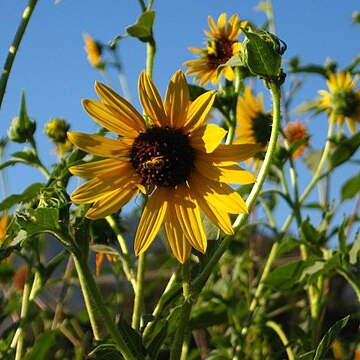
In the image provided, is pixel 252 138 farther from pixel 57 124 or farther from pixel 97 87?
pixel 97 87

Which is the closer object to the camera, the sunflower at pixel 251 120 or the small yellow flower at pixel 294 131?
the sunflower at pixel 251 120

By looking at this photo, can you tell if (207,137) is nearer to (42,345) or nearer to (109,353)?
(109,353)

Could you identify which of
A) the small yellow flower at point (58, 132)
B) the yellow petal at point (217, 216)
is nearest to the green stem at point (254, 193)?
the yellow petal at point (217, 216)

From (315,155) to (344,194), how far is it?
0.37ft

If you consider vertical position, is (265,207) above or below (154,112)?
below

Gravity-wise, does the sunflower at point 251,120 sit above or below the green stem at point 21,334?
above

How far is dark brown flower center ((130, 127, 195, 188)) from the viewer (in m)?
0.69

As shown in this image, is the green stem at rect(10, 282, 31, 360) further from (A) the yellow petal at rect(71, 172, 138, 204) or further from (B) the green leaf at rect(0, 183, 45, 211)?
(A) the yellow petal at rect(71, 172, 138, 204)

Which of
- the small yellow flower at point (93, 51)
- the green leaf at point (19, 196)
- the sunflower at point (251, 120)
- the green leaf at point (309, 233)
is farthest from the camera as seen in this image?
the small yellow flower at point (93, 51)

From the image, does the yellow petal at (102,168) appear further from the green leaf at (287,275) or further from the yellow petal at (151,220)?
the green leaf at (287,275)

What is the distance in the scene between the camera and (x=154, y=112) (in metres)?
0.67

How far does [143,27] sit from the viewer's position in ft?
2.78

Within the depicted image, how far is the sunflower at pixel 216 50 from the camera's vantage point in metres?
0.95

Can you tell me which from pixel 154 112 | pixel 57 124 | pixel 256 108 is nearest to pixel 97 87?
pixel 154 112
